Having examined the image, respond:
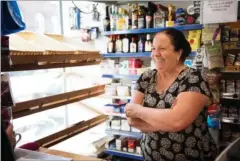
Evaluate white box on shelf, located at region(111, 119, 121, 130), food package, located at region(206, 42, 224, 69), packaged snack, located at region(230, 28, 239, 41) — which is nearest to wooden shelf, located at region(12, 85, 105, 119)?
white box on shelf, located at region(111, 119, 121, 130)

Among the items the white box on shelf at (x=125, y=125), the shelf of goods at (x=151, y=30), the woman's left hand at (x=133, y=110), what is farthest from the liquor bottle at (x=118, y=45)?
the woman's left hand at (x=133, y=110)

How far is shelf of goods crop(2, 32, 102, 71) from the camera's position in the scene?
6.68ft

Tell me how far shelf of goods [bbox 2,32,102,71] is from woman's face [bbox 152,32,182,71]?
3.41 feet

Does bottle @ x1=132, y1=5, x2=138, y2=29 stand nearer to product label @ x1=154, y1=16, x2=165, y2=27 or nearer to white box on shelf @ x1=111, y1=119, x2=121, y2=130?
product label @ x1=154, y1=16, x2=165, y2=27

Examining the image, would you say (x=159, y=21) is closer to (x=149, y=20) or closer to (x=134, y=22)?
(x=149, y=20)

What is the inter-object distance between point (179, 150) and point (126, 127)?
172 cm

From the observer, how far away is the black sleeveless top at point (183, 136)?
4.70 feet

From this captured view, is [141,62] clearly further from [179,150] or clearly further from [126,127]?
[179,150]

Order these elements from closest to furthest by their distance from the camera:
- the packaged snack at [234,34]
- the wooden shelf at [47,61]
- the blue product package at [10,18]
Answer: the blue product package at [10,18] < the wooden shelf at [47,61] < the packaged snack at [234,34]

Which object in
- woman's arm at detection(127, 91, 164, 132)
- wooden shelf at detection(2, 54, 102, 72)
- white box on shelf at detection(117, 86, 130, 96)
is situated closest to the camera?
woman's arm at detection(127, 91, 164, 132)

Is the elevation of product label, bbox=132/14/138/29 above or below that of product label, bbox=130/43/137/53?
→ above

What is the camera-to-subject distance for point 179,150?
1471 mm

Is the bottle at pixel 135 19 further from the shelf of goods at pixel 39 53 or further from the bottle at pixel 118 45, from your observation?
the shelf of goods at pixel 39 53

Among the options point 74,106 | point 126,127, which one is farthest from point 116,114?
point 74,106
